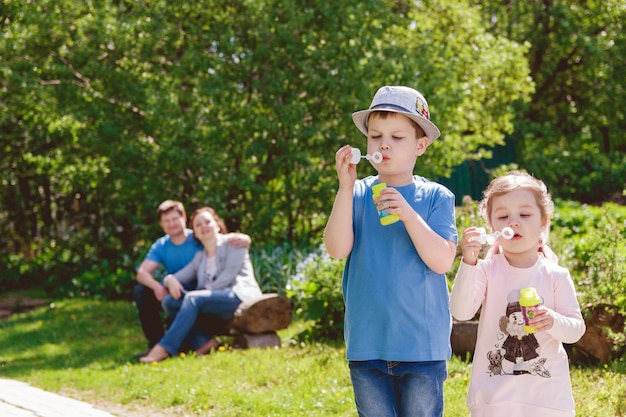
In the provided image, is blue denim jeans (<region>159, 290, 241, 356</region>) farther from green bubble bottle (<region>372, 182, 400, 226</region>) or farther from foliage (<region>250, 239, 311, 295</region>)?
green bubble bottle (<region>372, 182, 400, 226</region>)

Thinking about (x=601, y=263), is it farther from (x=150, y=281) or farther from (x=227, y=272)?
(x=150, y=281)

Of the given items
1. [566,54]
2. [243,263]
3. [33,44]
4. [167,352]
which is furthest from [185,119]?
[566,54]

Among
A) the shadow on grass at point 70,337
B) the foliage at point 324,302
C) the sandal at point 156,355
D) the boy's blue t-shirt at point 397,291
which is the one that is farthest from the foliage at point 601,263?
the shadow on grass at point 70,337

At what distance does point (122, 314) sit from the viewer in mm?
10148

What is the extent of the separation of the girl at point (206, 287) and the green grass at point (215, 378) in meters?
0.28

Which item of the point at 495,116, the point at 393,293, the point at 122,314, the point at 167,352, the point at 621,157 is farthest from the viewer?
the point at 621,157

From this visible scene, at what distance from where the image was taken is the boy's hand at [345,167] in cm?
298

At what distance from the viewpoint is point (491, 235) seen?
303 cm

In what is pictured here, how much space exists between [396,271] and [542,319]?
0.52 meters

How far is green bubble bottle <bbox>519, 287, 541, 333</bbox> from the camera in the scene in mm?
2918

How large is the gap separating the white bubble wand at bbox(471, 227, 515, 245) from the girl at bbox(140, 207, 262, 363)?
473cm

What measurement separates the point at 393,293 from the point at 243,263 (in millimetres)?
4823

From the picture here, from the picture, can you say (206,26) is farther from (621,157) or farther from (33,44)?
(621,157)

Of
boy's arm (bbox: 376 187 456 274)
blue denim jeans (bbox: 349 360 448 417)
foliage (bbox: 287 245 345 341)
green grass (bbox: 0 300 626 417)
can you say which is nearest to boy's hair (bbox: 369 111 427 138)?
boy's arm (bbox: 376 187 456 274)
